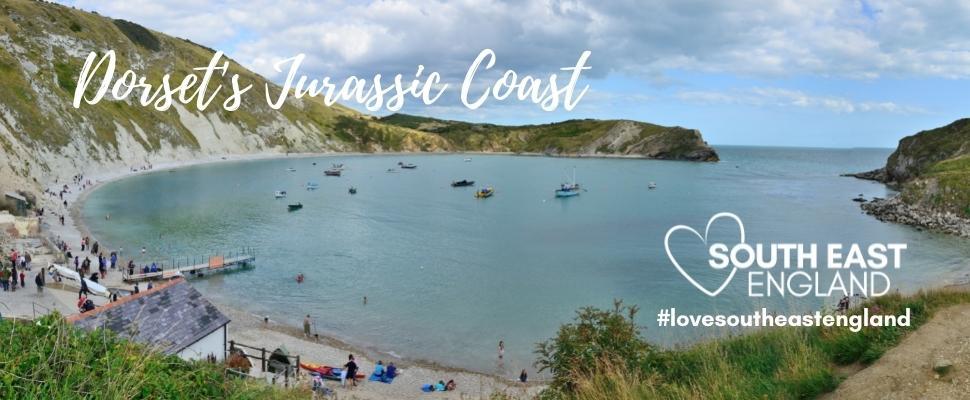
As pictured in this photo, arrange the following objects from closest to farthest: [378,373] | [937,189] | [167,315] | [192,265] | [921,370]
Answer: [921,370] → [167,315] → [378,373] → [192,265] → [937,189]

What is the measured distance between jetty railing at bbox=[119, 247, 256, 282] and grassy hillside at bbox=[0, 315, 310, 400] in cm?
3856

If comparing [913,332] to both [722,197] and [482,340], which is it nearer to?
[482,340]

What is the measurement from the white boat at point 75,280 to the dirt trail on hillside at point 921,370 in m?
35.5

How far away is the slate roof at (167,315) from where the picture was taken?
63.2 ft

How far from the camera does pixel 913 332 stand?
9.62 m

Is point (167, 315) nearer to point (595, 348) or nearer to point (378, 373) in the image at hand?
point (378, 373)

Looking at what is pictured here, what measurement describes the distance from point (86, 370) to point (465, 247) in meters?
52.5

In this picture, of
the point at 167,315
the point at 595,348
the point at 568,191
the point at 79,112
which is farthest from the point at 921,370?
the point at 79,112

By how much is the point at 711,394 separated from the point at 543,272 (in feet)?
131

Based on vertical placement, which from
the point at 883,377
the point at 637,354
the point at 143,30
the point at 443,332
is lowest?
the point at 443,332

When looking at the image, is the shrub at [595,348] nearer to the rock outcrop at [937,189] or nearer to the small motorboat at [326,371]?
the small motorboat at [326,371]

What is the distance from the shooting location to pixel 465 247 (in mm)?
59156

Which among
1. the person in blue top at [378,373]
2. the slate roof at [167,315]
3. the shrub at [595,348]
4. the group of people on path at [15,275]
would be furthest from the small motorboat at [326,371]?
the group of people on path at [15,275]

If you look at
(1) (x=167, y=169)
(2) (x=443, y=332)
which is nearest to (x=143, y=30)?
(1) (x=167, y=169)
